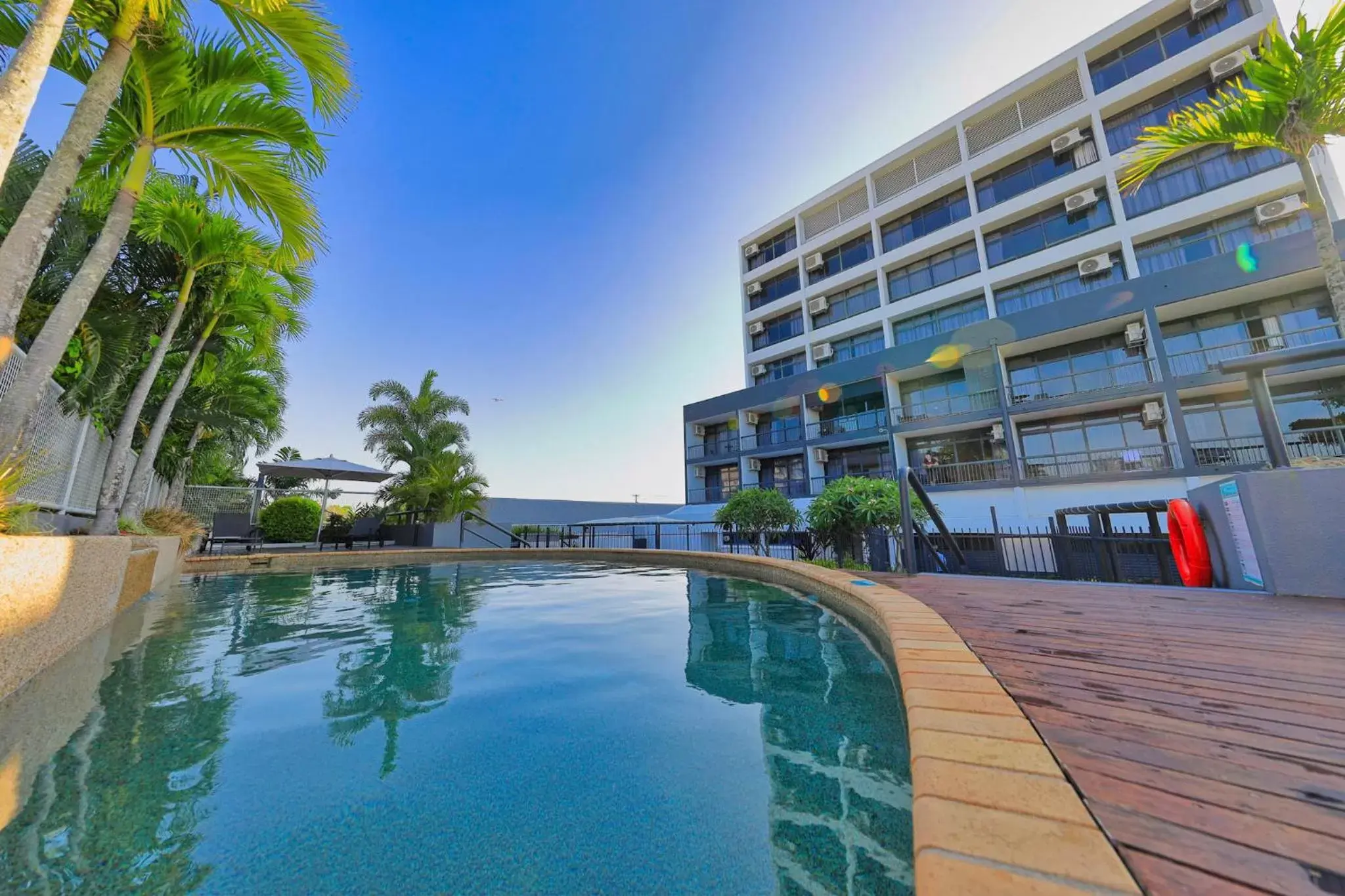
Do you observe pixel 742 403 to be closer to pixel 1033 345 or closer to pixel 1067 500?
pixel 1033 345

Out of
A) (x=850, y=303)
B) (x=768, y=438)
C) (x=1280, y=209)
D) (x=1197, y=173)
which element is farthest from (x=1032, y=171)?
(x=768, y=438)

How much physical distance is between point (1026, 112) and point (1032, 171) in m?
2.41

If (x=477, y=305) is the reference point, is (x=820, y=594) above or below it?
below

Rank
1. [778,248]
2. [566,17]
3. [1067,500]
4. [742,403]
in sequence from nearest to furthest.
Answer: [566,17], [1067,500], [742,403], [778,248]

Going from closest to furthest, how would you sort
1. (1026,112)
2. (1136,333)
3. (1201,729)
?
(1201,729)
(1136,333)
(1026,112)

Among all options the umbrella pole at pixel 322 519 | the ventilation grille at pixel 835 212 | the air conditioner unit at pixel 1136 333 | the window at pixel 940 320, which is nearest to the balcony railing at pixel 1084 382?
the air conditioner unit at pixel 1136 333

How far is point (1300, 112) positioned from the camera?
218 inches

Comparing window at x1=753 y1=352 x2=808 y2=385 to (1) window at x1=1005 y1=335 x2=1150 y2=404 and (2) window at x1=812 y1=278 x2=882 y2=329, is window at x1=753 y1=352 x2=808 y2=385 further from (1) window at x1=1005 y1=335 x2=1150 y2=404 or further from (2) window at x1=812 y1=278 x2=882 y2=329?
(1) window at x1=1005 y1=335 x2=1150 y2=404

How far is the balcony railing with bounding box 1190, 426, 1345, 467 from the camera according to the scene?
10.7 m

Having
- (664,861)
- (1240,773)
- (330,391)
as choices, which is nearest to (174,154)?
(664,861)

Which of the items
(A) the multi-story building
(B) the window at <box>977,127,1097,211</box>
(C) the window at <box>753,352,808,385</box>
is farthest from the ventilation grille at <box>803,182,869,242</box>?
(C) the window at <box>753,352,808,385</box>

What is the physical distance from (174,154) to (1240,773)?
8.07 m

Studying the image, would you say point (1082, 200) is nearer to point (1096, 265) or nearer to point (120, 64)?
point (1096, 265)

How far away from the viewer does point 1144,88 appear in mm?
14688
